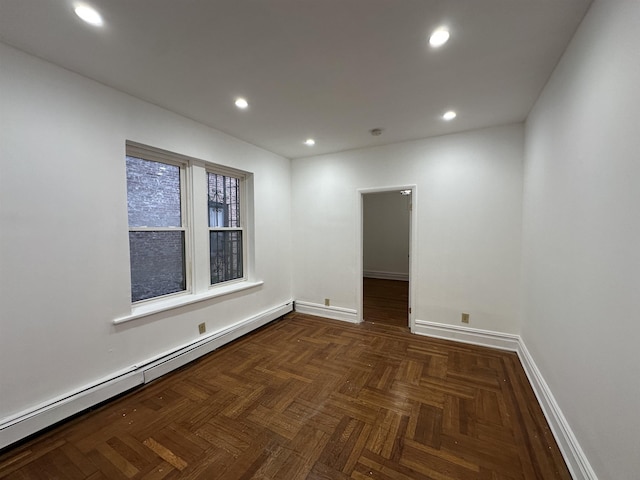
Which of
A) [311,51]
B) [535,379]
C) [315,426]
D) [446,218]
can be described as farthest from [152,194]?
[535,379]

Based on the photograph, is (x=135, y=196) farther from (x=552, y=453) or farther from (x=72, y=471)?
(x=552, y=453)

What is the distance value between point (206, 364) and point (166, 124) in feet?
8.00

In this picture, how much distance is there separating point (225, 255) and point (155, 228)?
98 cm

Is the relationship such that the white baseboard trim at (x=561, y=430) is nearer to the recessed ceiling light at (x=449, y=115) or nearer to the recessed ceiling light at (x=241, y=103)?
the recessed ceiling light at (x=449, y=115)

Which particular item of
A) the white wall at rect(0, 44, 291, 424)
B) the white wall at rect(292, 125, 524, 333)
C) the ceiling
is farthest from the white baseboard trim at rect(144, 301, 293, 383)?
the ceiling

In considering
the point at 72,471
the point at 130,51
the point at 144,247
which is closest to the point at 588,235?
the point at 130,51

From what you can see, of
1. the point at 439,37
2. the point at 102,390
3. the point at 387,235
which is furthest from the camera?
the point at 387,235

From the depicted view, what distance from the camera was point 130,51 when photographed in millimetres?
1711

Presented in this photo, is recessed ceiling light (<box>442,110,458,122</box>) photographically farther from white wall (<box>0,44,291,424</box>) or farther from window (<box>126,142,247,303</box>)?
white wall (<box>0,44,291,424</box>)

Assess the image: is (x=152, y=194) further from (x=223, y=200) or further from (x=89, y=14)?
(x=89, y=14)

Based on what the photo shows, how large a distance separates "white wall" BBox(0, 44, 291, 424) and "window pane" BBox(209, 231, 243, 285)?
2.79 ft

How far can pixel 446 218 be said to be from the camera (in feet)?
10.6

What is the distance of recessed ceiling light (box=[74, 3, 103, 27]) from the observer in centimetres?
137

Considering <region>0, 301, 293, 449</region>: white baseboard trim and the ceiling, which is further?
<region>0, 301, 293, 449</region>: white baseboard trim
